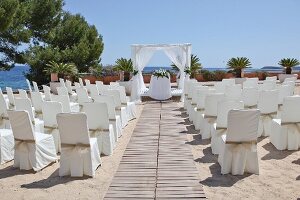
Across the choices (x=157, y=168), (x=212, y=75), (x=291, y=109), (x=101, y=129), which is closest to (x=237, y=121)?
(x=157, y=168)

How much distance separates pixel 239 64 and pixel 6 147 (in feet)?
50.5

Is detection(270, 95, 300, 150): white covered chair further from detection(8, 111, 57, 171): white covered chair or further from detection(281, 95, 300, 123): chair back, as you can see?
detection(8, 111, 57, 171): white covered chair

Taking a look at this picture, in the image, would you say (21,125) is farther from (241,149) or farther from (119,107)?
(119,107)

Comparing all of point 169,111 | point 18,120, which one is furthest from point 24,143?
point 169,111

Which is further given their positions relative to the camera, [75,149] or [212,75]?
[212,75]

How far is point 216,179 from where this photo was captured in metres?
4.93

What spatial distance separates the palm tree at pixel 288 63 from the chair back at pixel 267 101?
1323 centimetres

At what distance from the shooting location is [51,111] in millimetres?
6434

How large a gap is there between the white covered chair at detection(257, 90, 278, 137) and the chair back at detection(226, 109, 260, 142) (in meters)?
2.38

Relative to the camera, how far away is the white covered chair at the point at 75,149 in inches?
202

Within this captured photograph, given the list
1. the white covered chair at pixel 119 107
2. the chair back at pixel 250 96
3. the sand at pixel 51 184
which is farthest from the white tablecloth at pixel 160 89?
the sand at pixel 51 184

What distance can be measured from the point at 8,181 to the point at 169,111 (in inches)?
260

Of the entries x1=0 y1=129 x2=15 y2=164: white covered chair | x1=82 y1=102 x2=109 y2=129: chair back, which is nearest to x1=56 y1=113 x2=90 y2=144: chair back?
x1=82 y1=102 x2=109 y2=129: chair back

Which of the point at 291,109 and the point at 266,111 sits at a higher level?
the point at 291,109
